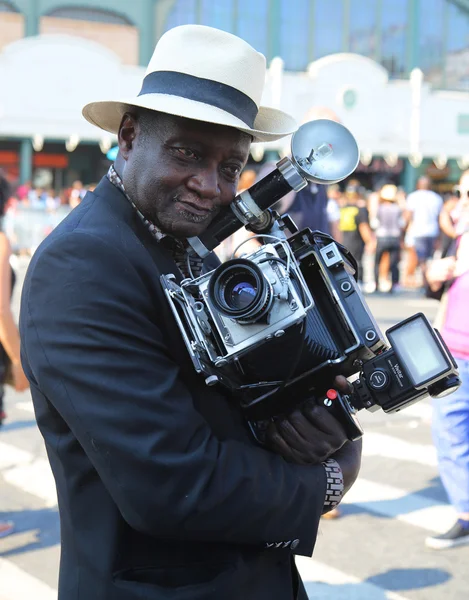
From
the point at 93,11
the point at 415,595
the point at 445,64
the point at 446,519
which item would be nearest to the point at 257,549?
the point at 415,595

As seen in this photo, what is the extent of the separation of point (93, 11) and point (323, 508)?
106ft

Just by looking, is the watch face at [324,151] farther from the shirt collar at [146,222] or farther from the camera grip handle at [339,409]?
the camera grip handle at [339,409]

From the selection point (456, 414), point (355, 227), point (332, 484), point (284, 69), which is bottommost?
point (456, 414)

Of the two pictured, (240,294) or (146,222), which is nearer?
(240,294)

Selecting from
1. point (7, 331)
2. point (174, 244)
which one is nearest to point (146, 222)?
point (174, 244)

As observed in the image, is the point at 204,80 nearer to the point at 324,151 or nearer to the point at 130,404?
the point at 324,151

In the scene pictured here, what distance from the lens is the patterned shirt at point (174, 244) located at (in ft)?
6.08

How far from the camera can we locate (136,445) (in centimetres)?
155

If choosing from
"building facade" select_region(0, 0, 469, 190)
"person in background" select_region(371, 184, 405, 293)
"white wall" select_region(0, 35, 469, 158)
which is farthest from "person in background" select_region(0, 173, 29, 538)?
"building facade" select_region(0, 0, 469, 190)

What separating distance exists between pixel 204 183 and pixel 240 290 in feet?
0.95

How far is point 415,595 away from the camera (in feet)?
14.2

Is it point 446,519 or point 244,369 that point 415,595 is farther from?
point 244,369

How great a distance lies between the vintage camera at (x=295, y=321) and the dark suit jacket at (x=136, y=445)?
0.25ft

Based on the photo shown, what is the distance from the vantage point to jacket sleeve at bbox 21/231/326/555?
1563 millimetres
